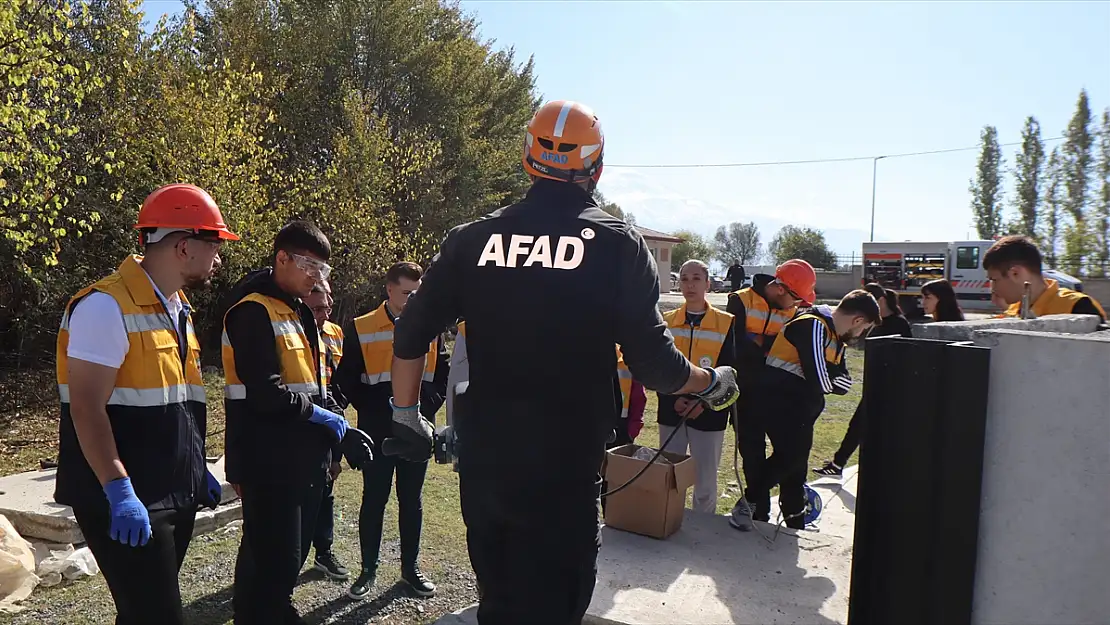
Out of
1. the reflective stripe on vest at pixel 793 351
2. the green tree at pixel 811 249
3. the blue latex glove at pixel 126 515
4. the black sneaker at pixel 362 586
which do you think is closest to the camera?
the blue latex glove at pixel 126 515

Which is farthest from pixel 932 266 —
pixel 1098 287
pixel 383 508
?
pixel 383 508

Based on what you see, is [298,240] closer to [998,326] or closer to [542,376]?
[542,376]

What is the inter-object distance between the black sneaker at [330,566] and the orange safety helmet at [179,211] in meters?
2.58

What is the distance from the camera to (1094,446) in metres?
1.75

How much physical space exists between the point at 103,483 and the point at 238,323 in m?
0.92

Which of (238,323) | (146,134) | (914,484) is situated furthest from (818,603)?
(146,134)

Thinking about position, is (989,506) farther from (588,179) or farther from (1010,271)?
(1010,271)

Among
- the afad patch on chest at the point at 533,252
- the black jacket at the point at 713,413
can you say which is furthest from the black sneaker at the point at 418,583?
the afad patch on chest at the point at 533,252

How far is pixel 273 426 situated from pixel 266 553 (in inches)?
20.3

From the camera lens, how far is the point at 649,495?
4.37 m

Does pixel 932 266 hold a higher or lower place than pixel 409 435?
higher

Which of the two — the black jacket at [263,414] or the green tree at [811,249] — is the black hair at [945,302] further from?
the green tree at [811,249]

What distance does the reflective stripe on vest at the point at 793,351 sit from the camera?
4.90 metres

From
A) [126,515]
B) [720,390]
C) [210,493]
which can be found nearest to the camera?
[126,515]
